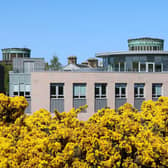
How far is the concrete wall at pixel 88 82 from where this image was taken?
4031 centimetres

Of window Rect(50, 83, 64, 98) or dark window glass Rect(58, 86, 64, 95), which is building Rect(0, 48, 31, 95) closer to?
window Rect(50, 83, 64, 98)

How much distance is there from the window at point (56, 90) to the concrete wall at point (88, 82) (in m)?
0.37

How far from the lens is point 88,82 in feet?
136

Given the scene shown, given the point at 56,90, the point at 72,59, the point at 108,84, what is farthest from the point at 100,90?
the point at 72,59

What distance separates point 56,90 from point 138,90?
9573 mm

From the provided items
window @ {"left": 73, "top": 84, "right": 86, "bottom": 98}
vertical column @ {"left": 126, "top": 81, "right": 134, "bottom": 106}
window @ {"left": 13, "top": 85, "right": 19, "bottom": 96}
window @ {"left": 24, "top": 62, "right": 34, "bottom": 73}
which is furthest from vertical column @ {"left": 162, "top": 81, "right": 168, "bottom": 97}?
window @ {"left": 13, "top": 85, "right": 19, "bottom": 96}

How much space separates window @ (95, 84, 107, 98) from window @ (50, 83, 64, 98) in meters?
3.86

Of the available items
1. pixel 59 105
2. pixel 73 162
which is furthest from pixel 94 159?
pixel 59 105

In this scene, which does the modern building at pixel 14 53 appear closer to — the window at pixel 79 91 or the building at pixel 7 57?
the building at pixel 7 57

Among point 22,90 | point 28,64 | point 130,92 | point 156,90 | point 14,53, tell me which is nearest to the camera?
point 22,90

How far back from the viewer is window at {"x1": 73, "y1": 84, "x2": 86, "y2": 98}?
4119cm

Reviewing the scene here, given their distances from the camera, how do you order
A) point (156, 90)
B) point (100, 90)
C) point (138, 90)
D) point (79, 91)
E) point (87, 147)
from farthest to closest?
1. point (156, 90)
2. point (138, 90)
3. point (100, 90)
4. point (79, 91)
5. point (87, 147)

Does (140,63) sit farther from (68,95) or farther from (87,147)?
(87,147)

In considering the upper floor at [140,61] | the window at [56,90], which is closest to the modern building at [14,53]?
the upper floor at [140,61]
